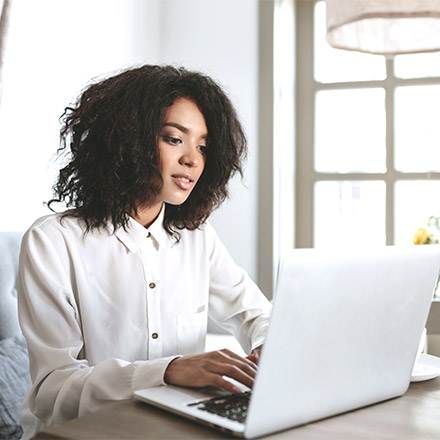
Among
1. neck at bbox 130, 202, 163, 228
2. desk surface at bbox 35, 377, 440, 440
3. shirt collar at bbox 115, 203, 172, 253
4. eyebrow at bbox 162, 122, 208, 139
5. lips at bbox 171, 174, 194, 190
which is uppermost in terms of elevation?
eyebrow at bbox 162, 122, 208, 139

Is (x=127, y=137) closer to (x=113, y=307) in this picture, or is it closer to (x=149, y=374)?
(x=113, y=307)

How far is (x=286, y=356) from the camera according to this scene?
0.81 metres

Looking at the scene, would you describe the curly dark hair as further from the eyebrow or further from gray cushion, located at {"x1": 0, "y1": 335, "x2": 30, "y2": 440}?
gray cushion, located at {"x1": 0, "y1": 335, "x2": 30, "y2": 440}

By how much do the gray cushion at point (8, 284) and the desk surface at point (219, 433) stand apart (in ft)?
3.30

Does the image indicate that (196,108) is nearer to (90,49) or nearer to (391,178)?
(90,49)

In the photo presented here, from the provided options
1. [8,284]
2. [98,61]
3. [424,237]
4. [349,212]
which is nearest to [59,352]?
[8,284]

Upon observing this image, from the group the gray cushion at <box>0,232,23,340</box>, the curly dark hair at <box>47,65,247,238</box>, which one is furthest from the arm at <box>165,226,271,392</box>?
the gray cushion at <box>0,232,23,340</box>

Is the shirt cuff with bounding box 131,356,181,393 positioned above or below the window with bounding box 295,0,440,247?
below

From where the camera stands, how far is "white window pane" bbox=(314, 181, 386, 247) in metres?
3.38

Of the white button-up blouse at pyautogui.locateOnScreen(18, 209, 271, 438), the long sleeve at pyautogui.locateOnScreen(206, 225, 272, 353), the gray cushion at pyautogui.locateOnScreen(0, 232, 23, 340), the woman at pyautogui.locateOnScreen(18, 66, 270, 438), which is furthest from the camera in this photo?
the gray cushion at pyautogui.locateOnScreen(0, 232, 23, 340)

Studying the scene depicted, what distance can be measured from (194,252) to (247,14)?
202 centimetres

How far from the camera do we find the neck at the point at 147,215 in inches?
58.6

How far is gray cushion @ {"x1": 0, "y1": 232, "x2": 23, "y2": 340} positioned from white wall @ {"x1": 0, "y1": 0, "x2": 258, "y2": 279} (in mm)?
265

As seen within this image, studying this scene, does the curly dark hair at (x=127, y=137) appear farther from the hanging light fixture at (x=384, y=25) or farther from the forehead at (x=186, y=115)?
the hanging light fixture at (x=384, y=25)
